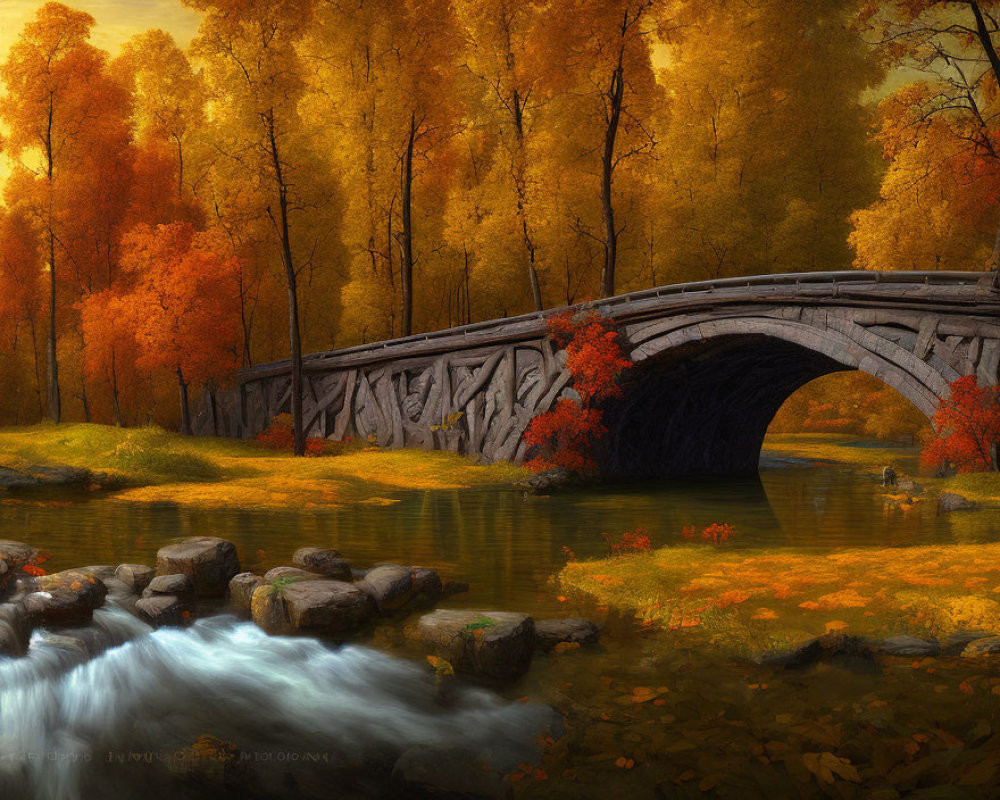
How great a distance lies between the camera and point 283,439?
31312 mm

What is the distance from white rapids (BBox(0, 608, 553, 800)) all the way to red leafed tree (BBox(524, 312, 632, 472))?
16177 mm

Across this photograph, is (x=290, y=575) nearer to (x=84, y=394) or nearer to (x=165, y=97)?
(x=84, y=394)

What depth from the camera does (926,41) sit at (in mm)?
17531

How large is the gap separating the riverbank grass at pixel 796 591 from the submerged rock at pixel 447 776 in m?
2.90

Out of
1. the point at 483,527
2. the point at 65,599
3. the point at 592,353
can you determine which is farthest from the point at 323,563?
the point at 592,353

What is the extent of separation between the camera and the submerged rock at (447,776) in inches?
206

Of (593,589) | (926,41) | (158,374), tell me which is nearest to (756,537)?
(593,589)

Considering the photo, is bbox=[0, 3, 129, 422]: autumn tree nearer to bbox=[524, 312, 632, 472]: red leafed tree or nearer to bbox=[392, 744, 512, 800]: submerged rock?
bbox=[524, 312, 632, 472]: red leafed tree

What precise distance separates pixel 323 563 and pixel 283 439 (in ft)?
70.2

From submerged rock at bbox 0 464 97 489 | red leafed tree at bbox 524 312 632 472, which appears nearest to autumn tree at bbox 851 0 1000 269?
red leafed tree at bbox 524 312 632 472

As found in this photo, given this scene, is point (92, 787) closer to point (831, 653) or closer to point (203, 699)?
point (203, 699)

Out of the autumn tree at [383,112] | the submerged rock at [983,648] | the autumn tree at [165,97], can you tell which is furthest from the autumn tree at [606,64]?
the submerged rock at [983,648]

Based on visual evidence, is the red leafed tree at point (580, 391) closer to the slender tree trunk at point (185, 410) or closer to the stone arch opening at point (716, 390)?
the stone arch opening at point (716, 390)

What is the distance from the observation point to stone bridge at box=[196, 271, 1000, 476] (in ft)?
59.5
